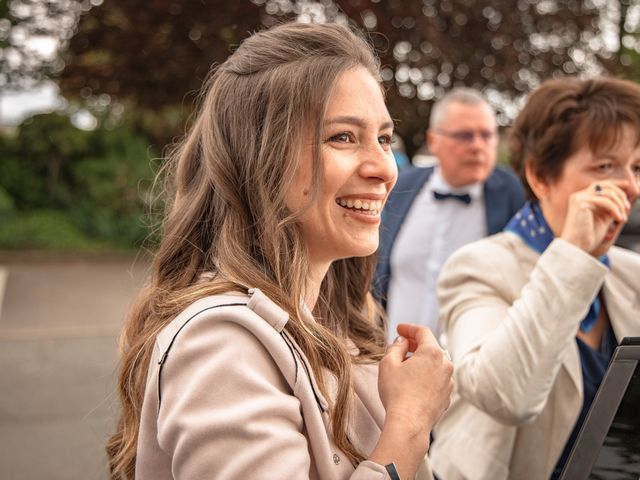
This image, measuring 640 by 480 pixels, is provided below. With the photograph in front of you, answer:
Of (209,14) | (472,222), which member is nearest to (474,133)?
(472,222)

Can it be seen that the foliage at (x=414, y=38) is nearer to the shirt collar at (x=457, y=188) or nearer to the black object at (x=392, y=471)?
the shirt collar at (x=457, y=188)

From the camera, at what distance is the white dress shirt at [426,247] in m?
4.40

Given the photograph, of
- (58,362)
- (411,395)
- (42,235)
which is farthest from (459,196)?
(42,235)

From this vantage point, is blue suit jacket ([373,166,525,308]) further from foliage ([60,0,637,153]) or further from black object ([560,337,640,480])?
black object ([560,337,640,480])

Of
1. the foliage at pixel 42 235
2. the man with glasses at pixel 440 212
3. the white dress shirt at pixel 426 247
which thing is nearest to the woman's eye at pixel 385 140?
the man with glasses at pixel 440 212

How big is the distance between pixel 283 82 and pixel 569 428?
126 cm

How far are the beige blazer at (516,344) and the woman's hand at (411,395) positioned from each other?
0.44 m

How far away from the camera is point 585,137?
2.45 metres

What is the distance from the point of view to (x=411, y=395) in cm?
159

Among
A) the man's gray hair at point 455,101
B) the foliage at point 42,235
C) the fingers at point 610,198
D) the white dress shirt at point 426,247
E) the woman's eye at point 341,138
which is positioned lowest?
the foliage at point 42,235

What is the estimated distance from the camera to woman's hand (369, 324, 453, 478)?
149cm

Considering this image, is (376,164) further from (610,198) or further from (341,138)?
(610,198)

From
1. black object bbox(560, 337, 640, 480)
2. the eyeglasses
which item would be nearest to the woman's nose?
black object bbox(560, 337, 640, 480)

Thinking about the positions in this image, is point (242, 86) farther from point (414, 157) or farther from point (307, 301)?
point (414, 157)
